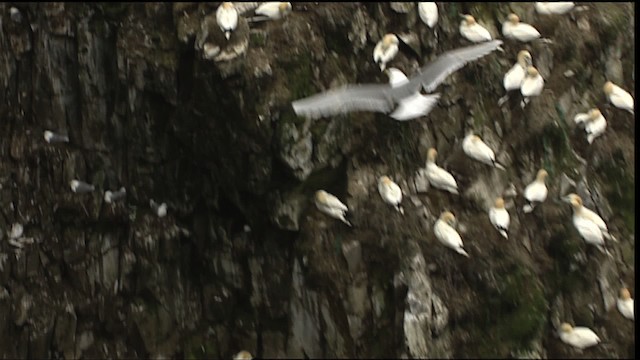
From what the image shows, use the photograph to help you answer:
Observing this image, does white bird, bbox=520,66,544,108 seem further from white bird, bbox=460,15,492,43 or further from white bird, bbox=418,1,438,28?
white bird, bbox=418,1,438,28

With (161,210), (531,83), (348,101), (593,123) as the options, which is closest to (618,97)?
(593,123)

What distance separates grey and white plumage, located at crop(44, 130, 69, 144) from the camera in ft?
25.5

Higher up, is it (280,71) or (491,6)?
(491,6)

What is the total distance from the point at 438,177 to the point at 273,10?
2147 mm

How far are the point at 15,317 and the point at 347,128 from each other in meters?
3.79

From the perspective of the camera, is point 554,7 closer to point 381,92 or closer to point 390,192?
point 381,92

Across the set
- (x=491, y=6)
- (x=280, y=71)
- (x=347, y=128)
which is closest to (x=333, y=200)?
(x=347, y=128)

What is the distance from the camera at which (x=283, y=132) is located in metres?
6.45

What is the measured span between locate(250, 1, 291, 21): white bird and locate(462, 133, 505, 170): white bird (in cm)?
203

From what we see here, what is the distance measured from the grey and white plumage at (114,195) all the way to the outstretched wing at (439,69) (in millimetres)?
3067

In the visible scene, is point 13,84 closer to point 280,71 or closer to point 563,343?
point 280,71

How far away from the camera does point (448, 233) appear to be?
6.22m

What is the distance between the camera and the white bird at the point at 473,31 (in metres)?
6.87

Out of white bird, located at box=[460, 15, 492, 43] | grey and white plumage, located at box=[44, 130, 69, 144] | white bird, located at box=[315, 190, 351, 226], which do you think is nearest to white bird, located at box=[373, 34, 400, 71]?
white bird, located at box=[460, 15, 492, 43]
